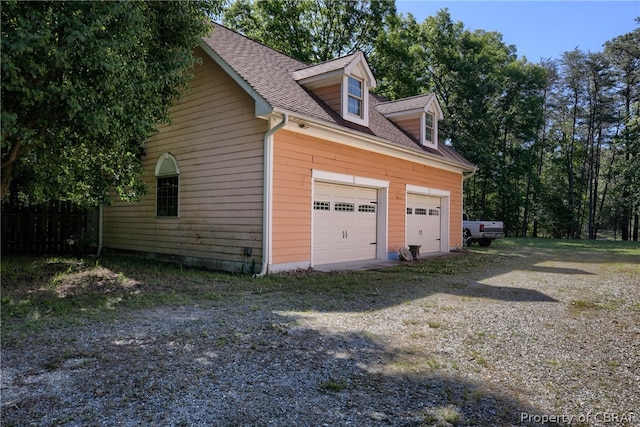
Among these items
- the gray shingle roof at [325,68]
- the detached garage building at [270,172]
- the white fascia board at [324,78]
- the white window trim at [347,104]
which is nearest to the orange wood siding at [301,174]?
the detached garage building at [270,172]

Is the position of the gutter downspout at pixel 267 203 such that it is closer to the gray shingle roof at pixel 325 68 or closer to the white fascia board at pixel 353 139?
the white fascia board at pixel 353 139

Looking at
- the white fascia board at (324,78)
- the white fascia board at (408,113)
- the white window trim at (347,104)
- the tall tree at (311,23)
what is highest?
the tall tree at (311,23)

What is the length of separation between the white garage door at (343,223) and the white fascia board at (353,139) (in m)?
1.25

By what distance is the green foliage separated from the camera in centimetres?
517

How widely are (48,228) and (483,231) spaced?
18380 mm

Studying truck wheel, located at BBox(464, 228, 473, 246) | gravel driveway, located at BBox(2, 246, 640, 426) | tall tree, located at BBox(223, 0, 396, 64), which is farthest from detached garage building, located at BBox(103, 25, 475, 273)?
tall tree, located at BBox(223, 0, 396, 64)

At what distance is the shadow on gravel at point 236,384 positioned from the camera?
Answer: 104 inches

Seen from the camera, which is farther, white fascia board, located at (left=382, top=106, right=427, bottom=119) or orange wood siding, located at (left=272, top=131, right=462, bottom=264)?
white fascia board, located at (left=382, top=106, right=427, bottom=119)

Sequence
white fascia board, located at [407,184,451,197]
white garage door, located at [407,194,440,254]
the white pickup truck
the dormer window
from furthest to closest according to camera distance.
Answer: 1. the white pickup truck
2. white garage door, located at [407,194,440,254]
3. white fascia board, located at [407,184,451,197]
4. the dormer window

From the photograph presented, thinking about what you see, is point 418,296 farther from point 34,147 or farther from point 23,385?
point 34,147

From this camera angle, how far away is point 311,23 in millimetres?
25312

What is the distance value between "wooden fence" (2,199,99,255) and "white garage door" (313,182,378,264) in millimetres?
8304

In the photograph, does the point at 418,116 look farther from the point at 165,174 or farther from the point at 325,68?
the point at 165,174

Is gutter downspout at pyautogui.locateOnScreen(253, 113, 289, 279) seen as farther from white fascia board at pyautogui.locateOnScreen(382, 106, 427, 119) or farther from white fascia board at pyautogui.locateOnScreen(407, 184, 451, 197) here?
white fascia board at pyautogui.locateOnScreen(382, 106, 427, 119)
